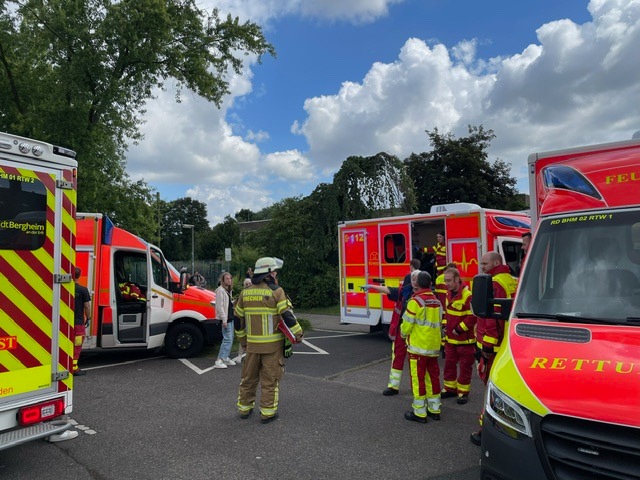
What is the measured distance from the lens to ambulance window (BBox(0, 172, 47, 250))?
409 cm

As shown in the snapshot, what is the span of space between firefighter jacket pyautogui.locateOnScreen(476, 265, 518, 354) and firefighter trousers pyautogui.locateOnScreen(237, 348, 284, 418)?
2.25 meters

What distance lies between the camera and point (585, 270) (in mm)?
3496

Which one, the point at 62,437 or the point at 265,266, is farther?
the point at 265,266

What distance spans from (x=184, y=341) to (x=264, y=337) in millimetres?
4432

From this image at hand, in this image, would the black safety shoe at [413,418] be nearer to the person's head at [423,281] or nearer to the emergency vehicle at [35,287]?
the person's head at [423,281]

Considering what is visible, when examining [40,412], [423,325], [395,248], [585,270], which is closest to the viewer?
[585,270]

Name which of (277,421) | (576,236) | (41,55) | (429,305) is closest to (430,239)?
(429,305)

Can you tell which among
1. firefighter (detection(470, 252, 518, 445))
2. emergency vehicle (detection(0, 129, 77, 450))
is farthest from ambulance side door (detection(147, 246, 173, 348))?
firefighter (detection(470, 252, 518, 445))

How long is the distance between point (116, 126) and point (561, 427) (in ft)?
58.1

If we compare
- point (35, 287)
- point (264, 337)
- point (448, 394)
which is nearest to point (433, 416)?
point (448, 394)

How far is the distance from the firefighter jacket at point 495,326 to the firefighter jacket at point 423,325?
2.01 feet

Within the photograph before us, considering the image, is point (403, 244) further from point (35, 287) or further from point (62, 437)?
point (35, 287)

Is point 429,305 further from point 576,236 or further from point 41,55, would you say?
point 41,55

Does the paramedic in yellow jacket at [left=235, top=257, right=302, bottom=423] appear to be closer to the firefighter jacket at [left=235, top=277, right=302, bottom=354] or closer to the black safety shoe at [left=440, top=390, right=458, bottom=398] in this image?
the firefighter jacket at [left=235, top=277, right=302, bottom=354]
